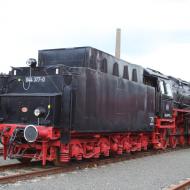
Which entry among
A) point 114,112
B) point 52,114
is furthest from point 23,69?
point 114,112

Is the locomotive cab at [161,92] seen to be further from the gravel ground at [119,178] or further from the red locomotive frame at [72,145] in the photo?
the gravel ground at [119,178]

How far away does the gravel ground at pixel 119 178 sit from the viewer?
24.8 feet

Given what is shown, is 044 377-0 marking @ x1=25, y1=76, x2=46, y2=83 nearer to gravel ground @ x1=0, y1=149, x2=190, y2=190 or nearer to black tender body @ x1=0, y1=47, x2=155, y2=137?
black tender body @ x1=0, y1=47, x2=155, y2=137

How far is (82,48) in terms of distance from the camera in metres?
10.6

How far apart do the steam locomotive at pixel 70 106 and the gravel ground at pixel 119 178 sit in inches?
30.2

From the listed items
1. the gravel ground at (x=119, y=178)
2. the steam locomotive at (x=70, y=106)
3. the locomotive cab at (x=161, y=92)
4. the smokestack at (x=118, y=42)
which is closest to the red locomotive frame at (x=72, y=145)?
the steam locomotive at (x=70, y=106)

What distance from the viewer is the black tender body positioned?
918 centimetres

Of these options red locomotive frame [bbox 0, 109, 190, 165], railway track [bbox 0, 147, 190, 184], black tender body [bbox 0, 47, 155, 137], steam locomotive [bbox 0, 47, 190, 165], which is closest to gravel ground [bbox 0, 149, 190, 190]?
railway track [bbox 0, 147, 190, 184]

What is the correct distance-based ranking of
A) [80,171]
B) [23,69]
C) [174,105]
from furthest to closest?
[174,105] < [23,69] < [80,171]

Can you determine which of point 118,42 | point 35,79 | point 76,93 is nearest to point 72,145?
point 76,93

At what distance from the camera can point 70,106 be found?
908cm

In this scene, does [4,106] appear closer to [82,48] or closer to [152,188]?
[82,48]

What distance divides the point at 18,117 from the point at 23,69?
1.26 metres

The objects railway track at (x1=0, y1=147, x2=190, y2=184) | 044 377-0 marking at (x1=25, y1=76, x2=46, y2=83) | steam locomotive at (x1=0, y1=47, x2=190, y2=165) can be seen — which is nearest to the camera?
railway track at (x1=0, y1=147, x2=190, y2=184)
